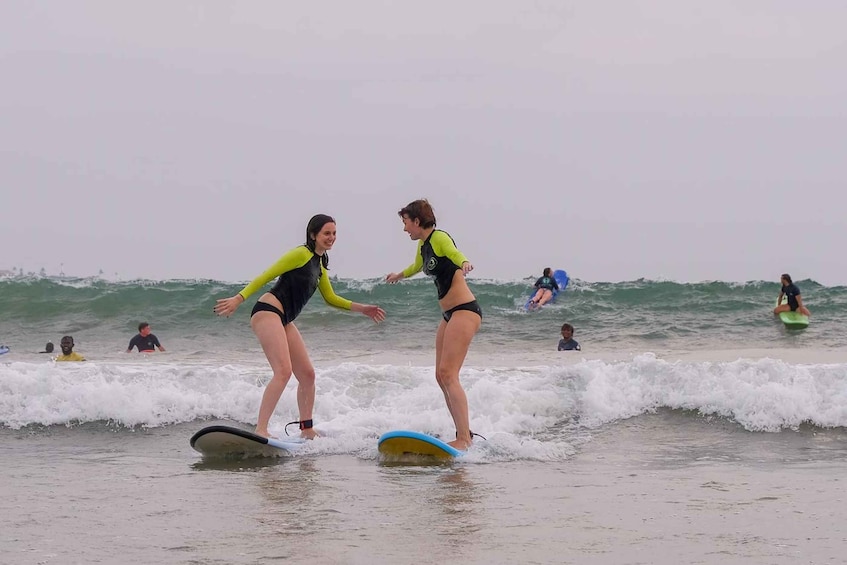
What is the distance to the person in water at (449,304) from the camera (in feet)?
23.7

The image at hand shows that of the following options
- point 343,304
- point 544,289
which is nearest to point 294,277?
point 343,304

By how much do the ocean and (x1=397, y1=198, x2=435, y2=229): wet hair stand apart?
5.85 feet

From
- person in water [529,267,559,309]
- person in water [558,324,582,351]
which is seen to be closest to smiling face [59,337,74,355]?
person in water [558,324,582,351]

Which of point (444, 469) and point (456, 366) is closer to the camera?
point (444, 469)

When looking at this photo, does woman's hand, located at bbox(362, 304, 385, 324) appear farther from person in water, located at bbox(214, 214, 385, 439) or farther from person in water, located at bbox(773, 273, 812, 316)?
person in water, located at bbox(773, 273, 812, 316)

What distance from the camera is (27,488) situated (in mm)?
5633

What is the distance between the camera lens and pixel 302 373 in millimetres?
7797

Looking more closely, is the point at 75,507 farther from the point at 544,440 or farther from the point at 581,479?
the point at 544,440

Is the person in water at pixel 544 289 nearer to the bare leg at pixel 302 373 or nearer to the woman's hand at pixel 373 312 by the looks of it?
the woman's hand at pixel 373 312

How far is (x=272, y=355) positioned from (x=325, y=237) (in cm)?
107

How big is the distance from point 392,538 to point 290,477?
80.6 inches

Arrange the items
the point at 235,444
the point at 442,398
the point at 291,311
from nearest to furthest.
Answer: the point at 235,444
the point at 291,311
the point at 442,398

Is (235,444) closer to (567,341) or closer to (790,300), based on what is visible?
(567,341)

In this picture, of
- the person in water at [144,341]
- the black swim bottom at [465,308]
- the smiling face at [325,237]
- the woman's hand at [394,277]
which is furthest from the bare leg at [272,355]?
the person in water at [144,341]
